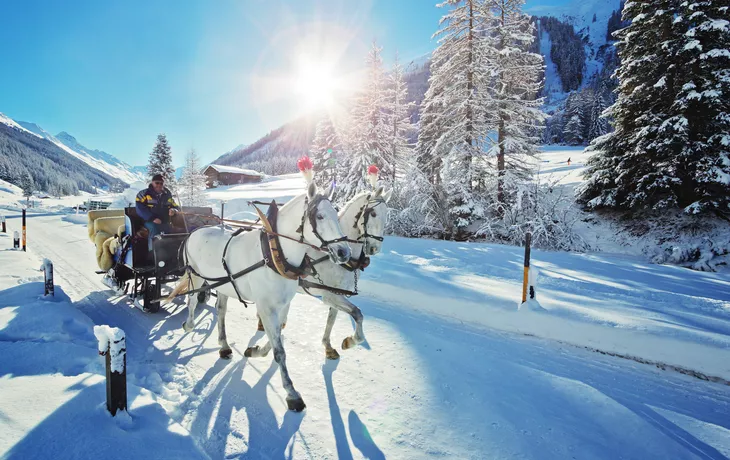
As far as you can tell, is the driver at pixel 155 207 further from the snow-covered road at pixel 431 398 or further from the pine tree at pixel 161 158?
the pine tree at pixel 161 158

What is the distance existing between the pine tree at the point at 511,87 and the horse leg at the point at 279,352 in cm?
1344

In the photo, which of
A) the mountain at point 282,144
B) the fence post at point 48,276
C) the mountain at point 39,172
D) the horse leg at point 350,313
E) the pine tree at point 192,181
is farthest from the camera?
the mountain at point 282,144

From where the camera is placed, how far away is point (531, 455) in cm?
261

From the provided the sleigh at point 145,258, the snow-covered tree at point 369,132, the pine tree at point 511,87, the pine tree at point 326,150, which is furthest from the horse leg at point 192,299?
the pine tree at point 326,150

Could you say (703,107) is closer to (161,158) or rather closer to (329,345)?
(329,345)

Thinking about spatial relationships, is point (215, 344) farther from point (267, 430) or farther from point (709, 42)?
point (709, 42)

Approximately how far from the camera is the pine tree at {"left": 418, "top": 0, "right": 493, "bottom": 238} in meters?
14.3

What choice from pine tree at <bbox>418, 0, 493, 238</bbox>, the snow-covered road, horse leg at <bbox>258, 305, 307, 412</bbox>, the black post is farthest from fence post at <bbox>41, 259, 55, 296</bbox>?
pine tree at <bbox>418, 0, 493, 238</bbox>

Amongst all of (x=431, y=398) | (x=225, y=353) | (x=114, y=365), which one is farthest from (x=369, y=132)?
(x=114, y=365)

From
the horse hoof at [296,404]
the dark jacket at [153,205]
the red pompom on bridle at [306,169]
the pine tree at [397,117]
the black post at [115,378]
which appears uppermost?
the pine tree at [397,117]

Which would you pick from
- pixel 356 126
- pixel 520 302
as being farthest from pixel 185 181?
pixel 520 302

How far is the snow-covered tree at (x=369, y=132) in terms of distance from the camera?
18719mm

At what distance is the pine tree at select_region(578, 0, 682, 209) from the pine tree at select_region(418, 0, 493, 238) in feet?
17.8

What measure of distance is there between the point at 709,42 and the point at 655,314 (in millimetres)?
14015
